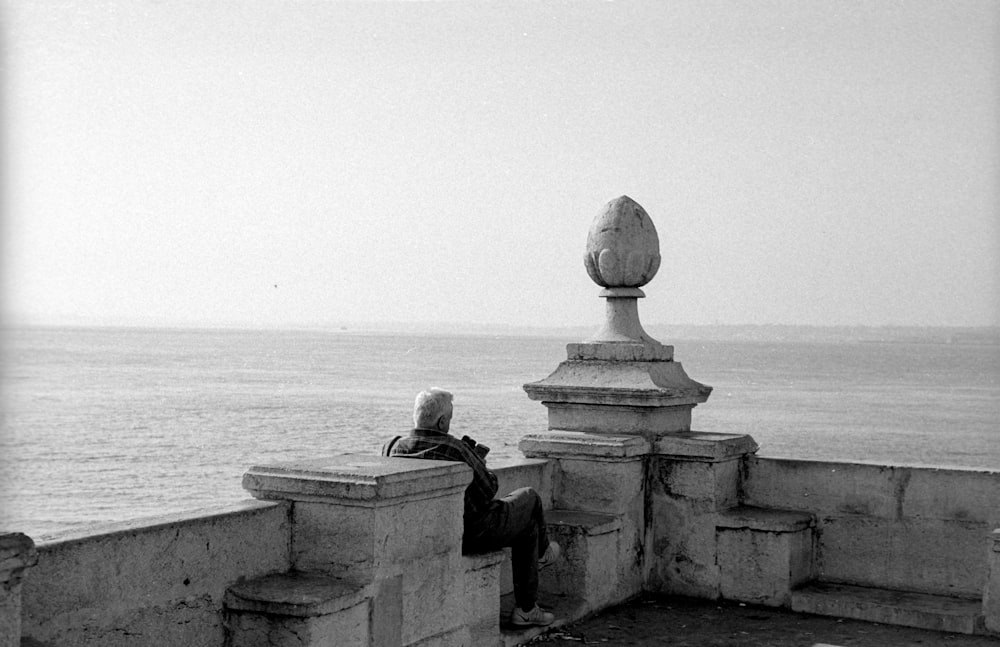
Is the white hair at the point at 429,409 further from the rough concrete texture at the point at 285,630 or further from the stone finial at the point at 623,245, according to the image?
the stone finial at the point at 623,245

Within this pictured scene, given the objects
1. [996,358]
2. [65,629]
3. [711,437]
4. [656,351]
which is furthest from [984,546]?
[996,358]

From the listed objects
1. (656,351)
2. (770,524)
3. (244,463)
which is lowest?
(244,463)

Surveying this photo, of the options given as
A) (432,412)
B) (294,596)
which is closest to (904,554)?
(432,412)

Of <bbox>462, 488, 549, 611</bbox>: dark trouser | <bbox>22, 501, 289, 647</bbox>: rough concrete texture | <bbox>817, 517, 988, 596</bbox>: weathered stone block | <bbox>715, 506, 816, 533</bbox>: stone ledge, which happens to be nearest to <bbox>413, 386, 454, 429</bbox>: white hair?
<bbox>462, 488, 549, 611</bbox>: dark trouser

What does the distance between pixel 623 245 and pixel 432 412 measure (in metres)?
2.44

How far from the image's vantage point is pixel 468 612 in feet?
19.4

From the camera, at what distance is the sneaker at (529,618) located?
6496 mm

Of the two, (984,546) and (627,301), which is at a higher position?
(627,301)

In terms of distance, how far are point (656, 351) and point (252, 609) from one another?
3.76 m

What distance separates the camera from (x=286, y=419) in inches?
2169

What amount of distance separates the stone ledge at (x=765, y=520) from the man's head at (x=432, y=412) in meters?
2.33

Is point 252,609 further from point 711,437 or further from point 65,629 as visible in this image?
point 711,437

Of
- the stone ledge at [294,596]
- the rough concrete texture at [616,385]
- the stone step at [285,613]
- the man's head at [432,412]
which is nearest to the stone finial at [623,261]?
the rough concrete texture at [616,385]

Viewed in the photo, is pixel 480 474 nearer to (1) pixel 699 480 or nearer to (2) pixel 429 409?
(2) pixel 429 409
